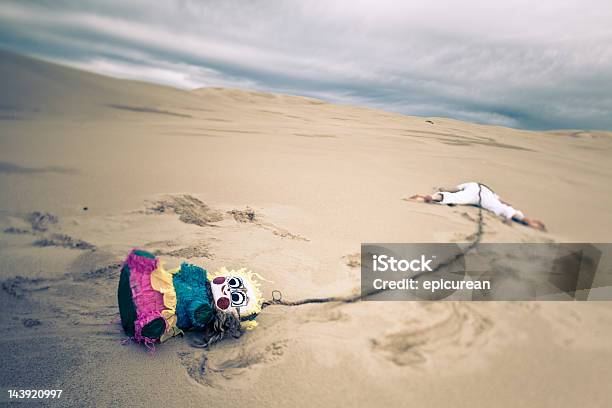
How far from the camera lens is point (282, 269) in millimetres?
2406

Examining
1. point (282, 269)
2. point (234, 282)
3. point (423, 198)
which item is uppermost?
point (423, 198)

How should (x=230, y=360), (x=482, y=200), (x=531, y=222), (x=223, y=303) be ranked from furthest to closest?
(x=482, y=200) < (x=531, y=222) < (x=223, y=303) < (x=230, y=360)

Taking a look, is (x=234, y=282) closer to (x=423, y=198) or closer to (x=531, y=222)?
(x=423, y=198)

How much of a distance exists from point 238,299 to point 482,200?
264cm

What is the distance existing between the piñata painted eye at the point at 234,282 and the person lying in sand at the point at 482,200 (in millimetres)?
2375

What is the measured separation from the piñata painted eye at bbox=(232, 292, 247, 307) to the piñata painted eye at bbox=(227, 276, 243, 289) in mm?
42

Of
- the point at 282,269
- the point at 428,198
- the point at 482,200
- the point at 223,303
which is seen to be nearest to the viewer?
the point at 223,303

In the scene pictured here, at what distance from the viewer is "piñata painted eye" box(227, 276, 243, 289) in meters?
1.80

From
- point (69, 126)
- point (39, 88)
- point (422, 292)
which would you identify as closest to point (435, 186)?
point (422, 292)

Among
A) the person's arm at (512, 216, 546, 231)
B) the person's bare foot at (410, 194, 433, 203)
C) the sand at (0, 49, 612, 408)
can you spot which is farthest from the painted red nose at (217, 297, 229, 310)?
the person's arm at (512, 216, 546, 231)

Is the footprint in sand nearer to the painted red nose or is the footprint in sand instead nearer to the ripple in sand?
the painted red nose

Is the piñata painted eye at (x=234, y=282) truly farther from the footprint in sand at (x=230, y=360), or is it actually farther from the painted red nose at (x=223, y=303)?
the footprint in sand at (x=230, y=360)

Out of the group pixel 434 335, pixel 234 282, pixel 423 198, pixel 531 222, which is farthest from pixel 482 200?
pixel 234 282

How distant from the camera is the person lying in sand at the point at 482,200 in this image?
3.02m
